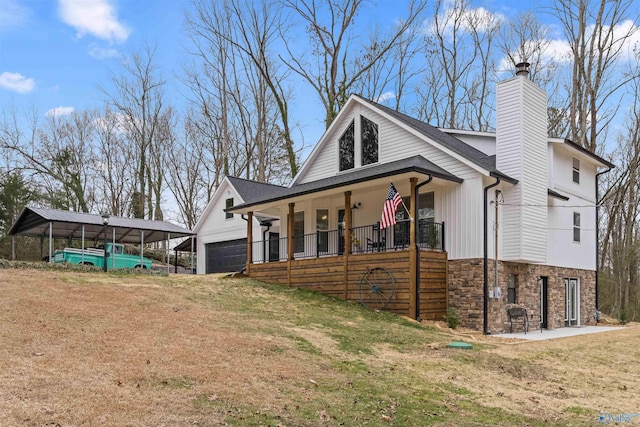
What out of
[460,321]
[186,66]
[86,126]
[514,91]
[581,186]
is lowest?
[460,321]

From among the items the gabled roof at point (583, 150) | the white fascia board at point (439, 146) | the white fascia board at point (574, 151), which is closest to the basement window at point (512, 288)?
the white fascia board at point (439, 146)

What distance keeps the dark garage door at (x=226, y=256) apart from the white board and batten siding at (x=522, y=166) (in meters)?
12.8

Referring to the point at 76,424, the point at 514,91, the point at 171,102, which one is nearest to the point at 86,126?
the point at 171,102

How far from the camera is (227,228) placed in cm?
2519

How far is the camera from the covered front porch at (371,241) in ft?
45.0

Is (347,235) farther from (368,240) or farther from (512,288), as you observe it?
(512,288)

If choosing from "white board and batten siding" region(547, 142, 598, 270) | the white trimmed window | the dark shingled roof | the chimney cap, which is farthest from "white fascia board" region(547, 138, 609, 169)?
the white trimmed window

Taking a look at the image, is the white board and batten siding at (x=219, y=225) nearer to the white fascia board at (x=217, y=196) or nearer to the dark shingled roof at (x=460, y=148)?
the white fascia board at (x=217, y=196)

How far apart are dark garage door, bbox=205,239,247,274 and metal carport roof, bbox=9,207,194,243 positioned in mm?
2222

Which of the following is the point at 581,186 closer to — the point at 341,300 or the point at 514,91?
the point at 514,91

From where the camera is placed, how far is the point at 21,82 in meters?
28.1

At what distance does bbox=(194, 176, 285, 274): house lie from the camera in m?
24.1

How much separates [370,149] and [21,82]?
825 inches

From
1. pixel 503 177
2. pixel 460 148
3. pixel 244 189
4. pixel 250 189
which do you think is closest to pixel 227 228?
pixel 244 189
